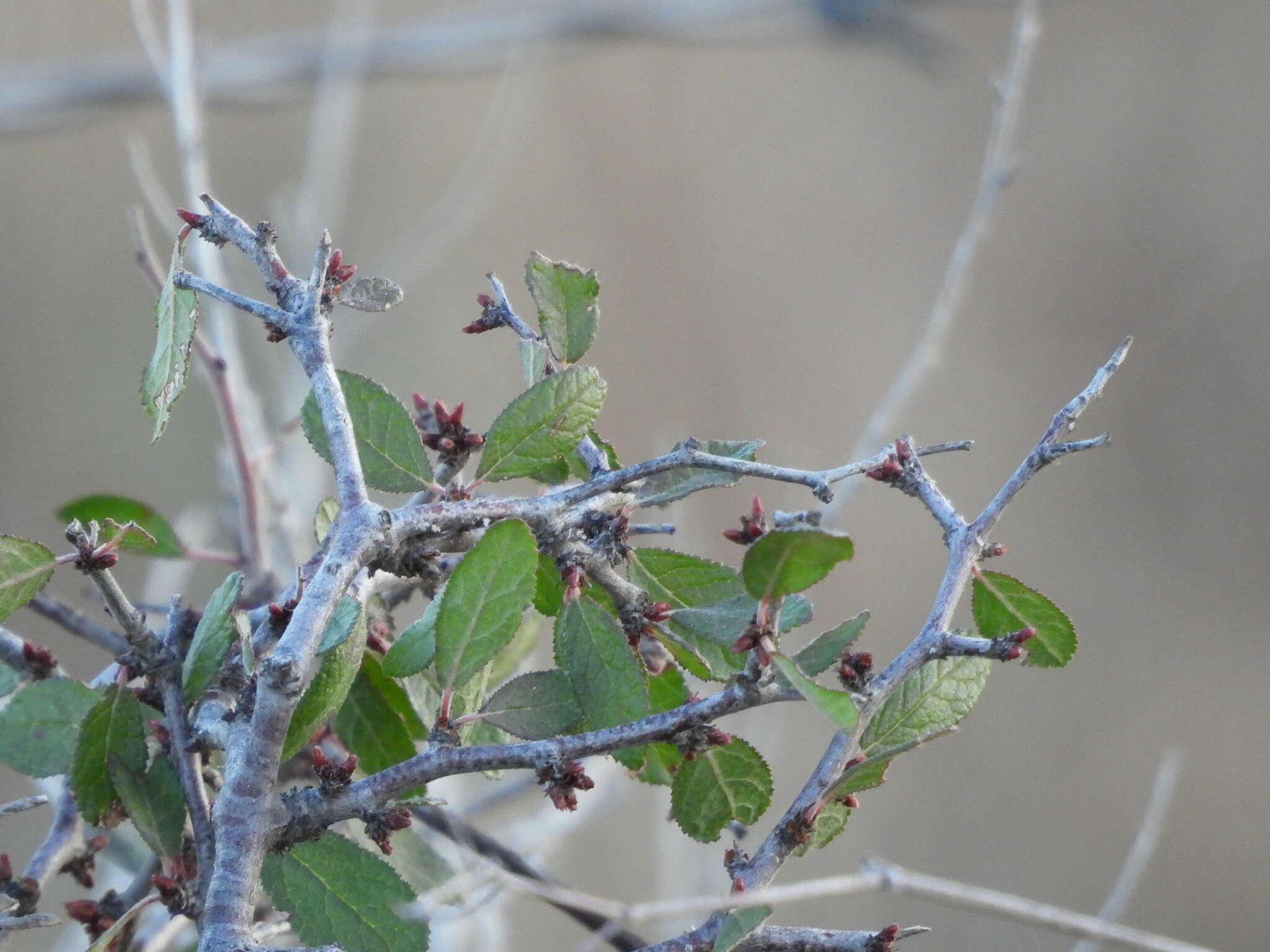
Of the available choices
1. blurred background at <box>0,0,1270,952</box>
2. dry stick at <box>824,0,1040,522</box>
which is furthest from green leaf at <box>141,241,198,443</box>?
blurred background at <box>0,0,1270,952</box>

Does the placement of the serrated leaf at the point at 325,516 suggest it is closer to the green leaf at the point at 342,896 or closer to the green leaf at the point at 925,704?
the green leaf at the point at 342,896

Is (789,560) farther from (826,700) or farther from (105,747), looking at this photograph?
(105,747)

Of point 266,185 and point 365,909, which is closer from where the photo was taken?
point 365,909

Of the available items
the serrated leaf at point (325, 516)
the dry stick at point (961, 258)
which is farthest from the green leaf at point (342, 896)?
the dry stick at point (961, 258)

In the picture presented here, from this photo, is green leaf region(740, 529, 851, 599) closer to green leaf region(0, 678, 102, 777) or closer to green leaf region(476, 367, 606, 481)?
green leaf region(476, 367, 606, 481)

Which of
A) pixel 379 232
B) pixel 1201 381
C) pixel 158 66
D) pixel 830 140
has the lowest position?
pixel 158 66

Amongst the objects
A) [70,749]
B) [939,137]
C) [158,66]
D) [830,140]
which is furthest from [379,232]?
[70,749]

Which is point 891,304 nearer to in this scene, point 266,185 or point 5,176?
point 266,185
